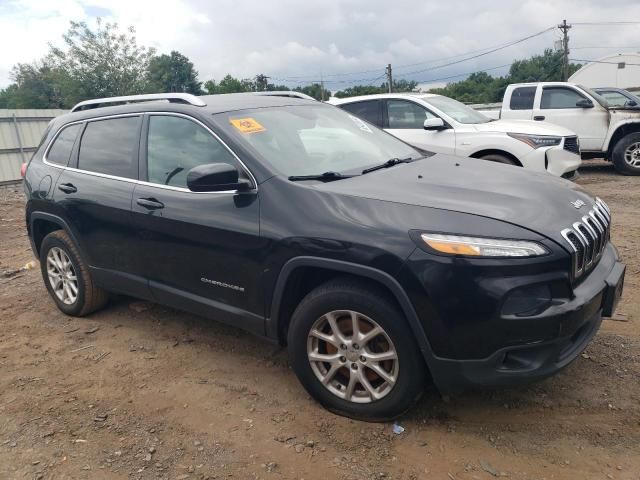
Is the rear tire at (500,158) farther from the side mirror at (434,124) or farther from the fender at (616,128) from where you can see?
the fender at (616,128)

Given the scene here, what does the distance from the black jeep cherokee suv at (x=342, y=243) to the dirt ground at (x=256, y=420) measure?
289mm

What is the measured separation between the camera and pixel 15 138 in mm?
14141

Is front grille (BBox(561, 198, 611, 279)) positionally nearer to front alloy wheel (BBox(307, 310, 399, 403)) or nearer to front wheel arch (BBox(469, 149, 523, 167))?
front alloy wheel (BBox(307, 310, 399, 403))

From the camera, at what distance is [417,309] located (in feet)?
8.34

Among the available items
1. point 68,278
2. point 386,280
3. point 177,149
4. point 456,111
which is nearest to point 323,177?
point 386,280

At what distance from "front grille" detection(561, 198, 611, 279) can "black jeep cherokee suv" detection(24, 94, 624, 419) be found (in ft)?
0.04

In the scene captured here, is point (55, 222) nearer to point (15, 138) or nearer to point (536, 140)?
point (536, 140)

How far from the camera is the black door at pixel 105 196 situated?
382 centimetres

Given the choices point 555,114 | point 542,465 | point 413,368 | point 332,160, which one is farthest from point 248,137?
point 555,114

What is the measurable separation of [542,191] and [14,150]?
1454 cm

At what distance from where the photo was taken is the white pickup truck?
10.4m

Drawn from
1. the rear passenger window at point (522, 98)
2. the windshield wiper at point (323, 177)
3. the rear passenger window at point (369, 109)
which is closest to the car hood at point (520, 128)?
the rear passenger window at point (369, 109)

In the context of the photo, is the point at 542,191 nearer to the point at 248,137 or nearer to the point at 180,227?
the point at 248,137

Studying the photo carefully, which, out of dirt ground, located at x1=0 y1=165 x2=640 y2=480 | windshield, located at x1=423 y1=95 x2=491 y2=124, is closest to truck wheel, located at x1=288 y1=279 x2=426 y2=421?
dirt ground, located at x1=0 y1=165 x2=640 y2=480
